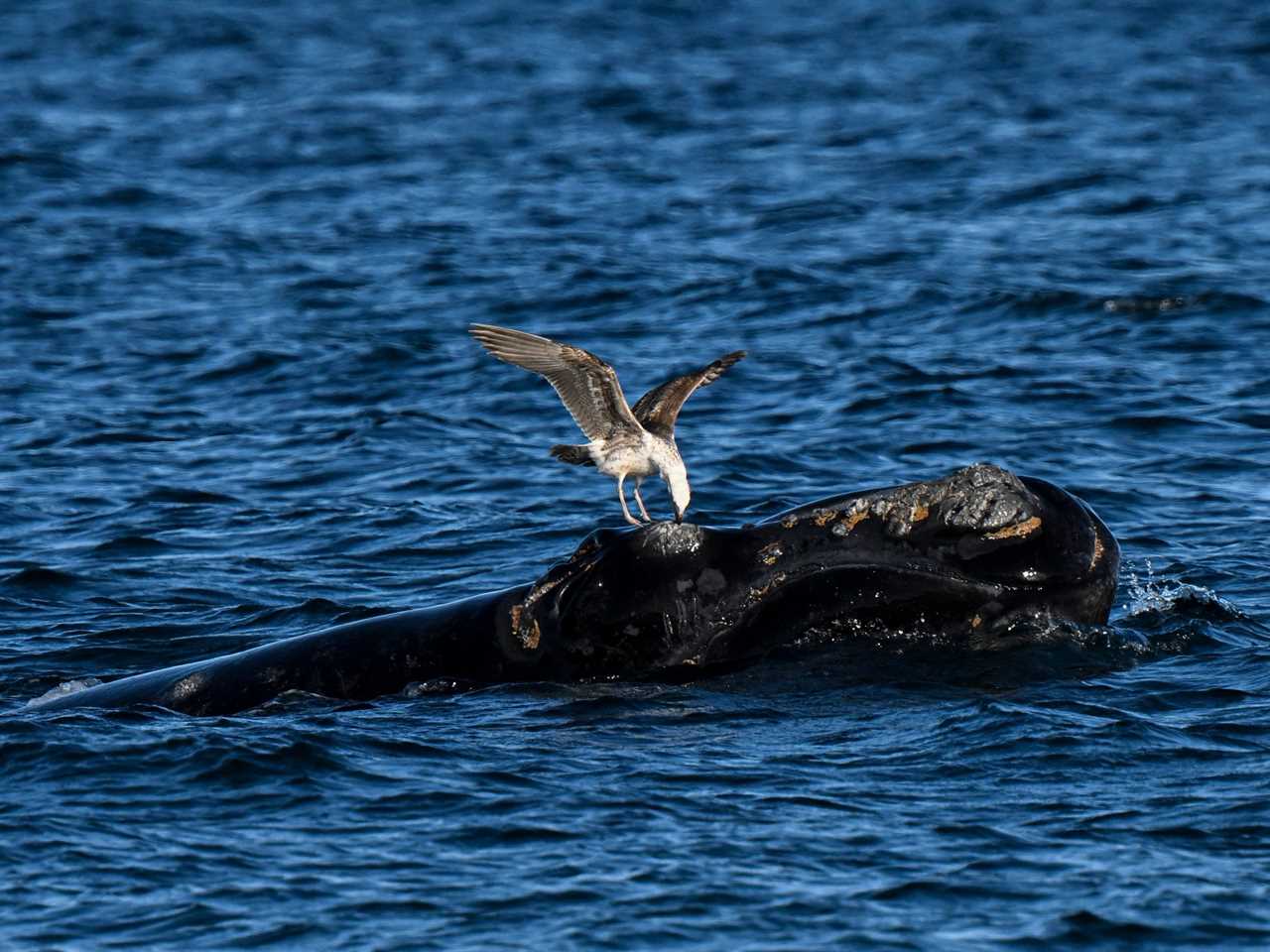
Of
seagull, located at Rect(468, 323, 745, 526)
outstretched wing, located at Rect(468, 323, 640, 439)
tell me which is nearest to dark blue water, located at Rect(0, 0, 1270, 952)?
seagull, located at Rect(468, 323, 745, 526)

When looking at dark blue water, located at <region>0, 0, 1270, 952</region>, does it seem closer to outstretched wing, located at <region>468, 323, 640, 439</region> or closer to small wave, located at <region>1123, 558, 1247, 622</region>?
small wave, located at <region>1123, 558, 1247, 622</region>

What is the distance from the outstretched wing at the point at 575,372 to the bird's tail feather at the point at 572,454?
128mm

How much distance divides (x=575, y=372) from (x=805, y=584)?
7.83ft

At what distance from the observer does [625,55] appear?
39719 millimetres

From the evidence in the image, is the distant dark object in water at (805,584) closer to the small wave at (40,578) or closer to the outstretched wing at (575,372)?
the outstretched wing at (575,372)

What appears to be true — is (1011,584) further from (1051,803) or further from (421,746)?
(421,746)

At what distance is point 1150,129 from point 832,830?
79.7 feet

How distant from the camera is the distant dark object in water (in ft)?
33.8

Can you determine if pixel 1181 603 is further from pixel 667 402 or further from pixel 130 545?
pixel 130 545

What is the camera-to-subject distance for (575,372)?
12180mm

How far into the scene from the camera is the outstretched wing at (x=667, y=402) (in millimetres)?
12273

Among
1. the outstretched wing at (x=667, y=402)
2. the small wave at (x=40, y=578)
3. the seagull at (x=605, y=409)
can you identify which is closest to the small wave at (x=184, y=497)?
the small wave at (x=40, y=578)

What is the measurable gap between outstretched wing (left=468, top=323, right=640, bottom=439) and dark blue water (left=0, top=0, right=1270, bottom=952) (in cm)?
205

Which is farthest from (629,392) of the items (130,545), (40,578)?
(40,578)
